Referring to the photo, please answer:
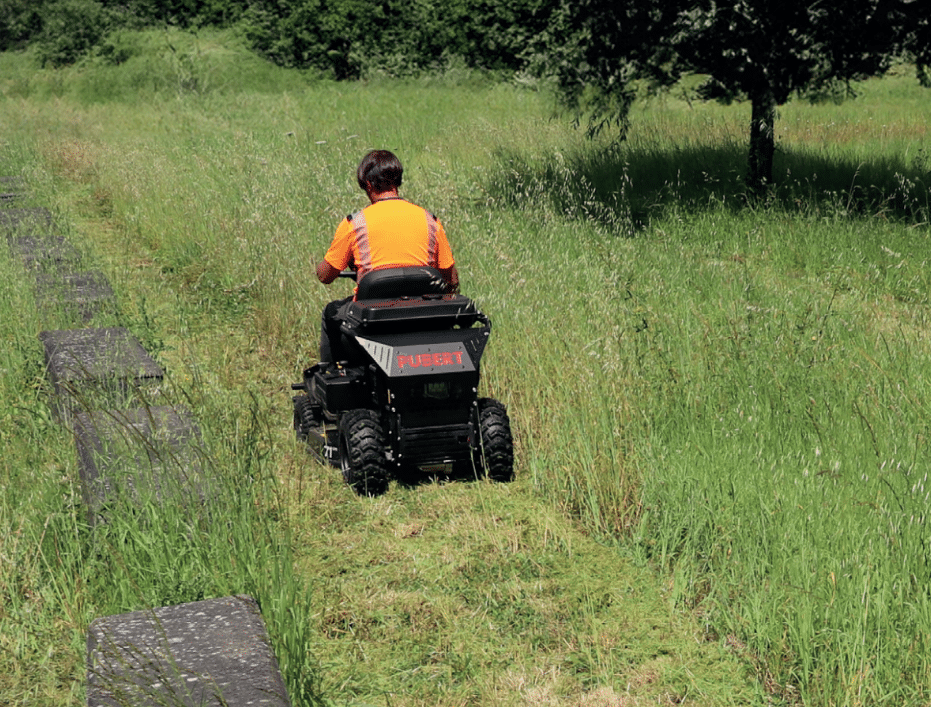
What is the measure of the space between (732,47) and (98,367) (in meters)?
7.14

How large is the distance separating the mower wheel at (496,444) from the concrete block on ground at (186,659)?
6.28 feet

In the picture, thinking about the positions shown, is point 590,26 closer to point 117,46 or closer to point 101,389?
point 101,389

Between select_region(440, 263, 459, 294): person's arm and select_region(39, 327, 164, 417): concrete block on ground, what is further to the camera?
select_region(440, 263, 459, 294): person's arm

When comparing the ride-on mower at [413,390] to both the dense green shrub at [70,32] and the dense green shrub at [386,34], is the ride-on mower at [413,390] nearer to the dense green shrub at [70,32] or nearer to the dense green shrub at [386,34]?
the dense green shrub at [386,34]

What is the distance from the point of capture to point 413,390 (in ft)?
15.1

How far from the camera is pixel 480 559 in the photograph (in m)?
4.18

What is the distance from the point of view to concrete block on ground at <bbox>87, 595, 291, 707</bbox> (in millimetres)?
2529

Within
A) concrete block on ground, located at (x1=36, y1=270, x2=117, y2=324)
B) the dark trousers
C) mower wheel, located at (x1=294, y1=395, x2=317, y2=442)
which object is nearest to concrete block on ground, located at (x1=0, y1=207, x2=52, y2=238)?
concrete block on ground, located at (x1=36, y1=270, x2=117, y2=324)

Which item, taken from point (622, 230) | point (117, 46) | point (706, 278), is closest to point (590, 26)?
point (622, 230)

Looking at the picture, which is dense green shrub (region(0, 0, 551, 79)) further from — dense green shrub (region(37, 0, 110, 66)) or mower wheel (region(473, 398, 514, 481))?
mower wheel (region(473, 398, 514, 481))

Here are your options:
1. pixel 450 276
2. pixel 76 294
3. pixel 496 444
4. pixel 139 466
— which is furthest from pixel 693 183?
pixel 139 466

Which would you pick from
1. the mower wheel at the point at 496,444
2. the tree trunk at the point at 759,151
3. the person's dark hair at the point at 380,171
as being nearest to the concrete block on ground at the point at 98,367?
the person's dark hair at the point at 380,171

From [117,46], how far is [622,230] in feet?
68.6

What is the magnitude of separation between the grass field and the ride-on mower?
0.61 ft
